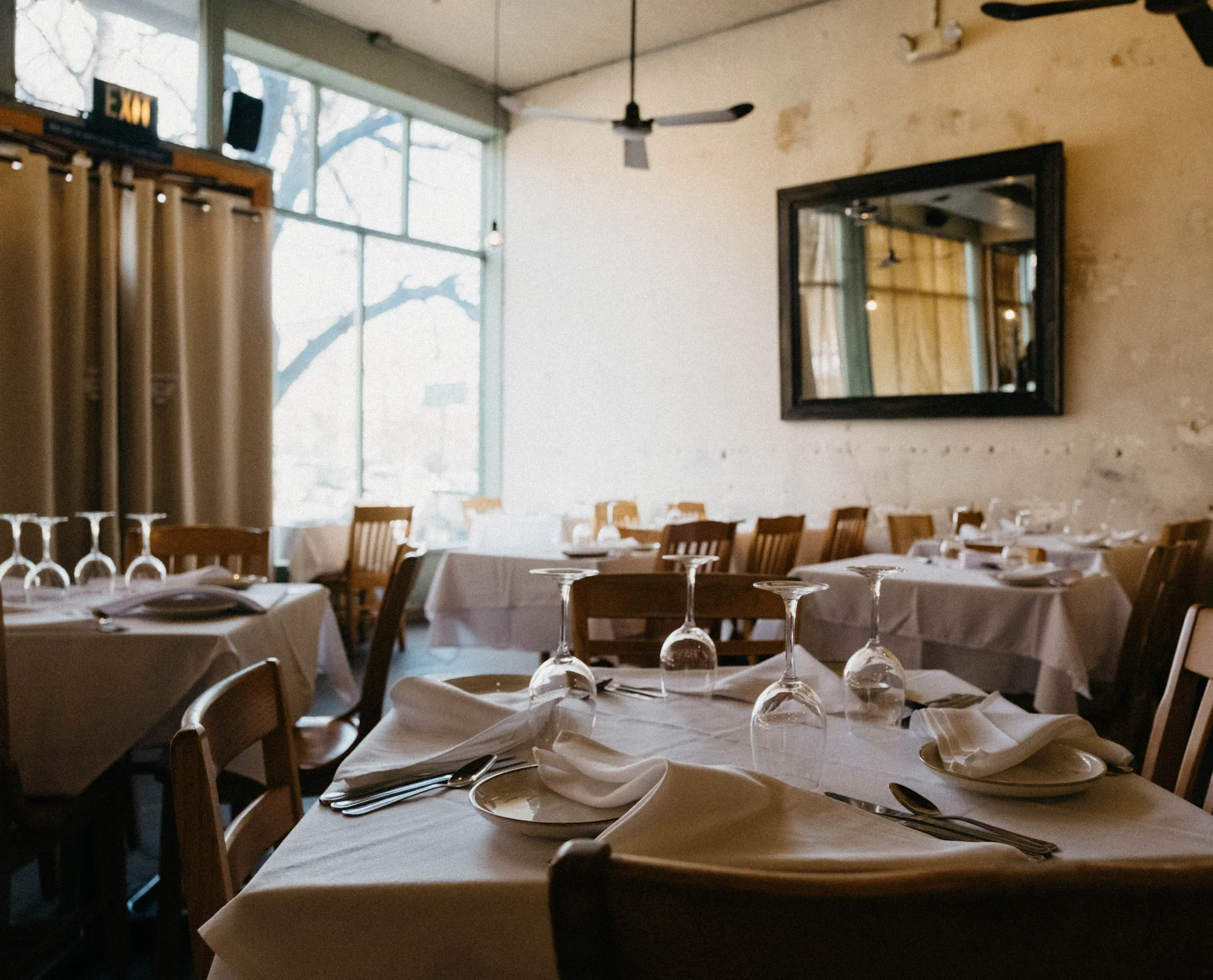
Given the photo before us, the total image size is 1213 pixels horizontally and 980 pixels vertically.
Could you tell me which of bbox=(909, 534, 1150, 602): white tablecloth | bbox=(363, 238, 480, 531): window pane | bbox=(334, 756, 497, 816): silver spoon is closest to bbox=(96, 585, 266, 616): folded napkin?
bbox=(334, 756, 497, 816): silver spoon

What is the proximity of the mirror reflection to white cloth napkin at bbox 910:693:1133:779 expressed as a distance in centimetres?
488

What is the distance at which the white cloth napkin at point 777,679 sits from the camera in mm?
1559

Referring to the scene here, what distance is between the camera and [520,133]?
8.33 m

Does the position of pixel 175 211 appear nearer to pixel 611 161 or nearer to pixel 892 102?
pixel 611 161

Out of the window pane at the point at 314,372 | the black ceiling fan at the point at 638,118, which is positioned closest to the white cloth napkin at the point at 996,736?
the black ceiling fan at the point at 638,118

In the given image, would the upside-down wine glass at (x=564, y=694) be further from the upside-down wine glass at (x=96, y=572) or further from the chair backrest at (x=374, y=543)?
the chair backrest at (x=374, y=543)

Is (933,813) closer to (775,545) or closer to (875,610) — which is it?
(875,610)

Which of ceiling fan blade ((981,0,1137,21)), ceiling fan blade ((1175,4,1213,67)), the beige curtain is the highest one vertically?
ceiling fan blade ((981,0,1137,21))

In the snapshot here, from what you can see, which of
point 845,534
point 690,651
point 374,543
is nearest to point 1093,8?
point 845,534

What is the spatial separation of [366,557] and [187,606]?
374 cm

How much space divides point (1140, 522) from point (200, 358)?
213 inches

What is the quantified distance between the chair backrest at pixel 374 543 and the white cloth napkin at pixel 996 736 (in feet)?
16.0

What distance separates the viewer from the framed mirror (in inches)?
224

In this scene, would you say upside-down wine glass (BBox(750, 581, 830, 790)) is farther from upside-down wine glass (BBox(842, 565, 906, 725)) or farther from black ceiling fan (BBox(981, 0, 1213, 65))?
black ceiling fan (BBox(981, 0, 1213, 65))
